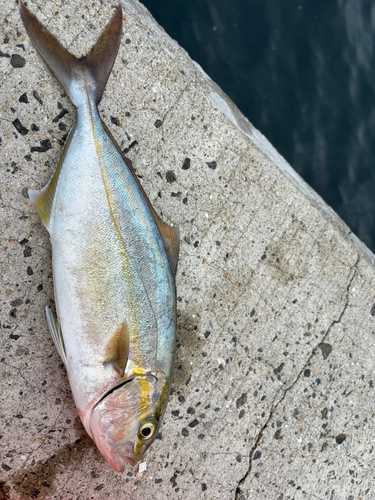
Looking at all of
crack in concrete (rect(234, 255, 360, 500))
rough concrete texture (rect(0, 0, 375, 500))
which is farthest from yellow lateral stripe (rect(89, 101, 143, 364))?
crack in concrete (rect(234, 255, 360, 500))

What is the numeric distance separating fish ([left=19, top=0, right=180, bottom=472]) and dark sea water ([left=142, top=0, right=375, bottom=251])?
266 centimetres

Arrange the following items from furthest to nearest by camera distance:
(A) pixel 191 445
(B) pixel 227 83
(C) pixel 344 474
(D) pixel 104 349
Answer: (B) pixel 227 83, (C) pixel 344 474, (A) pixel 191 445, (D) pixel 104 349

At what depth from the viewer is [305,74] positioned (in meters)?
4.52

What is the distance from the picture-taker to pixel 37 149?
2365mm

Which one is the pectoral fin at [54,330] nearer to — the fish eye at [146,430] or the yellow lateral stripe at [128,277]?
the yellow lateral stripe at [128,277]

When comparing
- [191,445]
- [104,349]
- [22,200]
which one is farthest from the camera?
[191,445]

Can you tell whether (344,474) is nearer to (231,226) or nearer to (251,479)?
(251,479)

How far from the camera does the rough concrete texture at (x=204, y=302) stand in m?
2.35

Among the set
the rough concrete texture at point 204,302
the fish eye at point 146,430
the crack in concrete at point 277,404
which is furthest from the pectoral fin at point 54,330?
the crack in concrete at point 277,404

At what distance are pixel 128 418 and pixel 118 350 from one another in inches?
15.2

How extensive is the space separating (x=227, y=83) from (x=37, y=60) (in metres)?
2.55

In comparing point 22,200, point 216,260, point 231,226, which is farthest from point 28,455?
point 231,226

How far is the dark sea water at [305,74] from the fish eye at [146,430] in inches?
139

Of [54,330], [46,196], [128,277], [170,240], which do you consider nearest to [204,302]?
[170,240]
